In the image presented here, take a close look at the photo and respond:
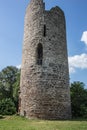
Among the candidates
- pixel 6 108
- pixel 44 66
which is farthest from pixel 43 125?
pixel 6 108

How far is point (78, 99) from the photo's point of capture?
20453 millimetres

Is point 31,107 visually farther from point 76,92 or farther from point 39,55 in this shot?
point 76,92

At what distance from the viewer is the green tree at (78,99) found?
19.4 m

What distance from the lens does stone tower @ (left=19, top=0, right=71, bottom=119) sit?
15716 mm

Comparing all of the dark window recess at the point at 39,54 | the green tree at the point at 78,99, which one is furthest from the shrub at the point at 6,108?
the green tree at the point at 78,99

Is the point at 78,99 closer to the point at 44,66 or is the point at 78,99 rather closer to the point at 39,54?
the point at 44,66

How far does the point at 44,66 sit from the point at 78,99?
6428mm

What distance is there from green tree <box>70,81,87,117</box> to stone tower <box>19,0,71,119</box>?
3.34 m

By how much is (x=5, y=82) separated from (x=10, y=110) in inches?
625

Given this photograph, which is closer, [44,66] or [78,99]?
[44,66]

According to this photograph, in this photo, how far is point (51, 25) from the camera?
17.6 metres

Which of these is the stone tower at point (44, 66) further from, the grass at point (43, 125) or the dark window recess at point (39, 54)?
the grass at point (43, 125)

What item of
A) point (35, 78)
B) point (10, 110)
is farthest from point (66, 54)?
point (10, 110)

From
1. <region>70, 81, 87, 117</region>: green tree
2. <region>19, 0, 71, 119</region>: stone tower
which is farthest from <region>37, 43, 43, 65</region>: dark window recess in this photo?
<region>70, 81, 87, 117</region>: green tree
